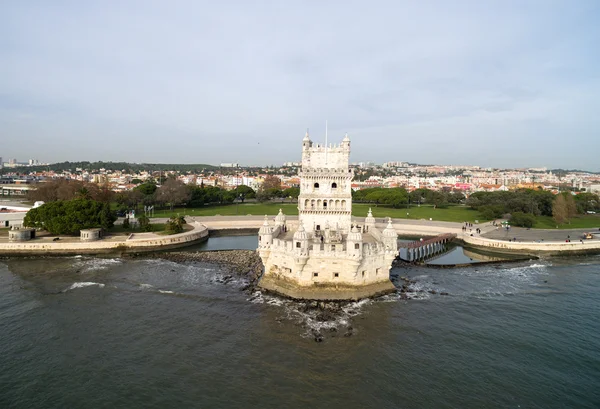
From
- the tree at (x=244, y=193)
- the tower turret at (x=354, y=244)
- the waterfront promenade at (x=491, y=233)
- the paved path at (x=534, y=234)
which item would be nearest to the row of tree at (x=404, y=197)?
the waterfront promenade at (x=491, y=233)

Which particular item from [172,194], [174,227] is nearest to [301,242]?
[174,227]

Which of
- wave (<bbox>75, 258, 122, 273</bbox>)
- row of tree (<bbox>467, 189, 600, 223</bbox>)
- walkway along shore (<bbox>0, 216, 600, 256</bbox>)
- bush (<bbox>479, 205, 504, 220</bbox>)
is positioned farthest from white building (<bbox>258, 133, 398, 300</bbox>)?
→ row of tree (<bbox>467, 189, 600, 223</bbox>)

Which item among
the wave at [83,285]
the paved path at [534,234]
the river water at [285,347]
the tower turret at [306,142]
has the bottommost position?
the river water at [285,347]

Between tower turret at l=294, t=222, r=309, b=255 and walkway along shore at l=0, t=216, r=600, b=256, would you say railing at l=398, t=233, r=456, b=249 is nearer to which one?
walkway along shore at l=0, t=216, r=600, b=256

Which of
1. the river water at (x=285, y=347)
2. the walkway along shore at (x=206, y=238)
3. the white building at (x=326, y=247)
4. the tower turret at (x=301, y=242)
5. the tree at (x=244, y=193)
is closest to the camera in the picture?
the river water at (x=285, y=347)

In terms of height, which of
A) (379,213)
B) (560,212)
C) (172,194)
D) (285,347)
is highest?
(172,194)

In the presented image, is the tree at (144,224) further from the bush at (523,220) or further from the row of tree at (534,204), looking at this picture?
the bush at (523,220)

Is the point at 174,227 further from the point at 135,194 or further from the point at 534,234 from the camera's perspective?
the point at 534,234
